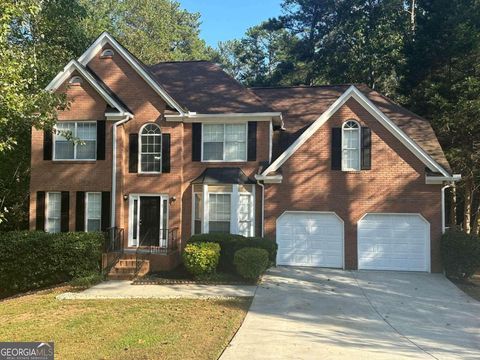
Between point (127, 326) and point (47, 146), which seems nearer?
point (127, 326)

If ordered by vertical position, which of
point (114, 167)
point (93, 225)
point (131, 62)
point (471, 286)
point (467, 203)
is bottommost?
point (471, 286)

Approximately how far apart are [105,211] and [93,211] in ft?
2.09

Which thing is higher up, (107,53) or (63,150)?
(107,53)

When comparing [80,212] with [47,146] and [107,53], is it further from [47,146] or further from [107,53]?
[107,53]

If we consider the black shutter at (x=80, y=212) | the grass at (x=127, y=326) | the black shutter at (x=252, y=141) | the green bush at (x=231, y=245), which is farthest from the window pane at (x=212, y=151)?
the grass at (x=127, y=326)

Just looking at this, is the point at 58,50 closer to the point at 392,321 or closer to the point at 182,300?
the point at 182,300

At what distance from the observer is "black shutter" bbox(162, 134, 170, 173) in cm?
1736

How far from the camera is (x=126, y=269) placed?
14.7m

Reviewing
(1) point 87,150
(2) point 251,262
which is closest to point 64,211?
(1) point 87,150

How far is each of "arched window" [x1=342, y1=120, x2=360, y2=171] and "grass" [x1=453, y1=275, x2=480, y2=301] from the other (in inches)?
217

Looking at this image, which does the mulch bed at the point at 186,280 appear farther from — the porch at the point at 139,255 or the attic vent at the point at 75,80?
the attic vent at the point at 75,80

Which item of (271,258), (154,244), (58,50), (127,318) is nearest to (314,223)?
(271,258)

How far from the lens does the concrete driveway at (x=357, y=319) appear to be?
741 cm

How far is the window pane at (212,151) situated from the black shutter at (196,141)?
8.4 inches
